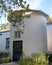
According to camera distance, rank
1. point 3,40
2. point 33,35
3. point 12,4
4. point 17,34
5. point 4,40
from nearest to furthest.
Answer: point 12,4 < point 33,35 < point 17,34 < point 4,40 < point 3,40

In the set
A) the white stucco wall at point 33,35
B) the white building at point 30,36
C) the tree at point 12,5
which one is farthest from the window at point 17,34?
the tree at point 12,5

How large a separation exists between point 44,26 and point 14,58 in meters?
4.87

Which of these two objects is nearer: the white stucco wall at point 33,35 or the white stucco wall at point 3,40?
the white stucco wall at point 33,35

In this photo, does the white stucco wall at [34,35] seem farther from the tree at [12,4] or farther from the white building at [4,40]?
the tree at [12,4]

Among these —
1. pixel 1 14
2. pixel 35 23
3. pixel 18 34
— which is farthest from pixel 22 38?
pixel 1 14

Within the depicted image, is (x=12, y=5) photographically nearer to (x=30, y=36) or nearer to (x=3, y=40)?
(x=30, y=36)

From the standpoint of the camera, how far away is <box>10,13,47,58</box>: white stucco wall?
17172mm

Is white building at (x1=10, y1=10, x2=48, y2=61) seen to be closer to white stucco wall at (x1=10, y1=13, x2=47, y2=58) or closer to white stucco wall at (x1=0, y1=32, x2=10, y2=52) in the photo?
white stucco wall at (x1=10, y1=13, x2=47, y2=58)

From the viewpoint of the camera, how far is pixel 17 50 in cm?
1773

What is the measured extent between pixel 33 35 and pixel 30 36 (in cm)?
35

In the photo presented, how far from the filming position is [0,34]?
27.1 meters

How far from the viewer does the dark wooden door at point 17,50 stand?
17.5 m

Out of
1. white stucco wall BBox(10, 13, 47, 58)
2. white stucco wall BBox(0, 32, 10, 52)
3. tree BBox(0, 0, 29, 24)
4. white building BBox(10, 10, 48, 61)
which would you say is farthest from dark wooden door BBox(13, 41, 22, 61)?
tree BBox(0, 0, 29, 24)

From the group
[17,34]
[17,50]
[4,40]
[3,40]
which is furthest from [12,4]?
[3,40]
